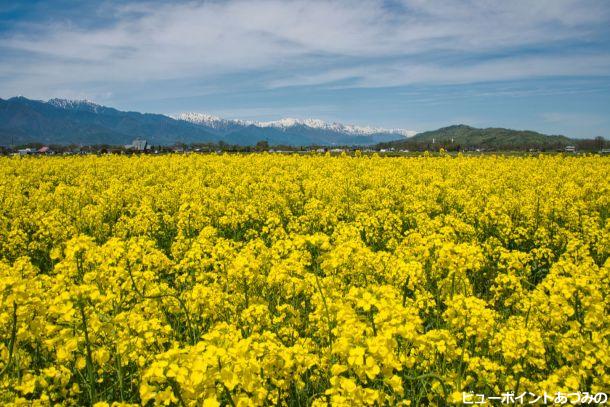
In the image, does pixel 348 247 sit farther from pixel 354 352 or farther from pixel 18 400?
pixel 18 400

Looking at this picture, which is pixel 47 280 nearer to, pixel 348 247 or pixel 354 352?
pixel 348 247

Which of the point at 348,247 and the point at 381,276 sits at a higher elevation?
the point at 348,247

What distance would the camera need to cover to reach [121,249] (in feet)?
16.3

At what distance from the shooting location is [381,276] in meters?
5.95

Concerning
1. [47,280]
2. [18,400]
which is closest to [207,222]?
[47,280]

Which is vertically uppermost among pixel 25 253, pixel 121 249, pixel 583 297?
pixel 121 249

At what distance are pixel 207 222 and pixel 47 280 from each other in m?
5.86

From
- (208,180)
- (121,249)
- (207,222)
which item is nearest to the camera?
(121,249)

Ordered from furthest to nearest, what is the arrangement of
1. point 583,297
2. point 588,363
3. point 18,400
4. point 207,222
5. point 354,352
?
point 207,222 < point 583,297 < point 588,363 < point 18,400 < point 354,352

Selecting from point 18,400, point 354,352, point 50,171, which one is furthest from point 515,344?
point 50,171

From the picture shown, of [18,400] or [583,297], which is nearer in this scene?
[18,400]

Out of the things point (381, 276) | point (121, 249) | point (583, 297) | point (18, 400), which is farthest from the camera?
point (381, 276)

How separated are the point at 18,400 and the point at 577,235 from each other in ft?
32.4

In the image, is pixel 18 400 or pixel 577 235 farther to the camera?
pixel 577 235
